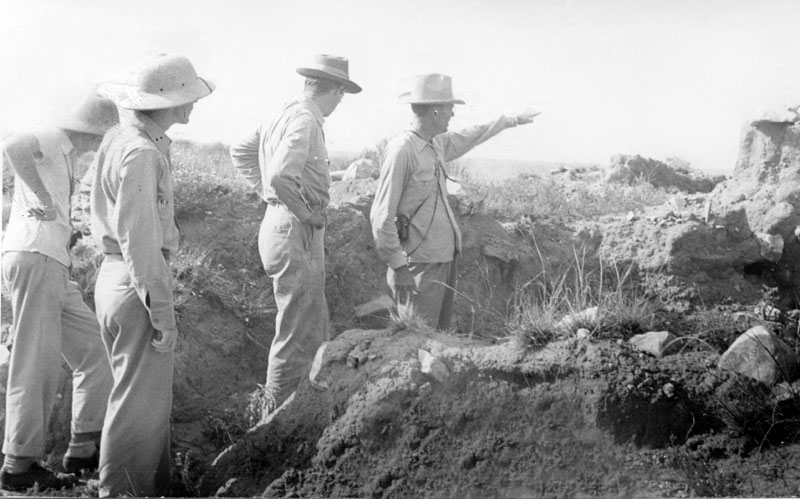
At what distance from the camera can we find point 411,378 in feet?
16.2

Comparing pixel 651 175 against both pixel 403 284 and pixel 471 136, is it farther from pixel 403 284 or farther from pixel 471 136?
pixel 403 284

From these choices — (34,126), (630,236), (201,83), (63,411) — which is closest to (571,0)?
(630,236)

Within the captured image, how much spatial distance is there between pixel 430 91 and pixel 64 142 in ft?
7.54

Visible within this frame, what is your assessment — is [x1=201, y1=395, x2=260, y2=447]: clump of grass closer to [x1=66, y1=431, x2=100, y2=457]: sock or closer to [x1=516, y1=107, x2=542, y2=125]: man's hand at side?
[x1=66, y1=431, x2=100, y2=457]: sock

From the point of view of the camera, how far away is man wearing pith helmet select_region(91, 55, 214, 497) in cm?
427

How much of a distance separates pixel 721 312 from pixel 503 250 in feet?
6.36

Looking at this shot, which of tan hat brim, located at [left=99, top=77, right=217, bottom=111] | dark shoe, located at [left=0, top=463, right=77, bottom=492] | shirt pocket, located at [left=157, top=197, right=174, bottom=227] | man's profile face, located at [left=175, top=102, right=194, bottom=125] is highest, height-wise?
tan hat brim, located at [left=99, top=77, right=217, bottom=111]

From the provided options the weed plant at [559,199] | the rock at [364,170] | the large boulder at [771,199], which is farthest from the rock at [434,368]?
the rock at [364,170]

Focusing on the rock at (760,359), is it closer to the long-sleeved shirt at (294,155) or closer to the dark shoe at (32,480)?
the long-sleeved shirt at (294,155)

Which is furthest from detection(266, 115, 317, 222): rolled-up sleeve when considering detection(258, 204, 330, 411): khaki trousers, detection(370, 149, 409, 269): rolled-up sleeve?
detection(370, 149, 409, 269): rolled-up sleeve

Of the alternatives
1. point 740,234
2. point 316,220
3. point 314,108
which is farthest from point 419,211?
point 740,234

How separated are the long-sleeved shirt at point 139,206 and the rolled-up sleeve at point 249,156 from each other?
1.20 metres

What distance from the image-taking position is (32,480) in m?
4.91

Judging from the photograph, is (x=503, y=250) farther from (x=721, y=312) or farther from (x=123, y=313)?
(x=123, y=313)
